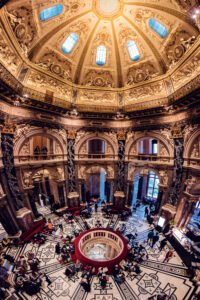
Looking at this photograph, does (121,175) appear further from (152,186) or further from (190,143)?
(190,143)

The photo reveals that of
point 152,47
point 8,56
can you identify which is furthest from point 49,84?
point 152,47

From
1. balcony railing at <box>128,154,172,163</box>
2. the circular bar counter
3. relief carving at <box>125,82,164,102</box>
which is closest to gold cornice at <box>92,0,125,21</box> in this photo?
relief carving at <box>125,82,164,102</box>

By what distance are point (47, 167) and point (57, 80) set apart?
9181 millimetres

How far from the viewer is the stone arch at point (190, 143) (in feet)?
34.0

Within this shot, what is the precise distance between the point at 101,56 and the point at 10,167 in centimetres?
1394

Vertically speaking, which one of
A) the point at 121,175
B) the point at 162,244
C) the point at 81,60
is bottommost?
the point at 162,244

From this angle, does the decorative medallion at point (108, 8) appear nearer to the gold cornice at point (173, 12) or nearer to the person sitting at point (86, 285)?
the gold cornice at point (173, 12)

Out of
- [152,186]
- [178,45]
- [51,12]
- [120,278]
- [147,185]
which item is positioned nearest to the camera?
[120,278]

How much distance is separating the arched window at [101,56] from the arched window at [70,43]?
2.42 metres

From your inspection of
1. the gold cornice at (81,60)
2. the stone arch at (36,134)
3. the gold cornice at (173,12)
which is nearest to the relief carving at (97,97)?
the gold cornice at (81,60)

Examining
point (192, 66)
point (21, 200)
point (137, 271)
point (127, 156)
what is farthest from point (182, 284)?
point (192, 66)

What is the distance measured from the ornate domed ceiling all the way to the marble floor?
13.5 meters

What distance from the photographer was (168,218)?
1201 centimetres

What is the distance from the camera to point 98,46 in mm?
12930
